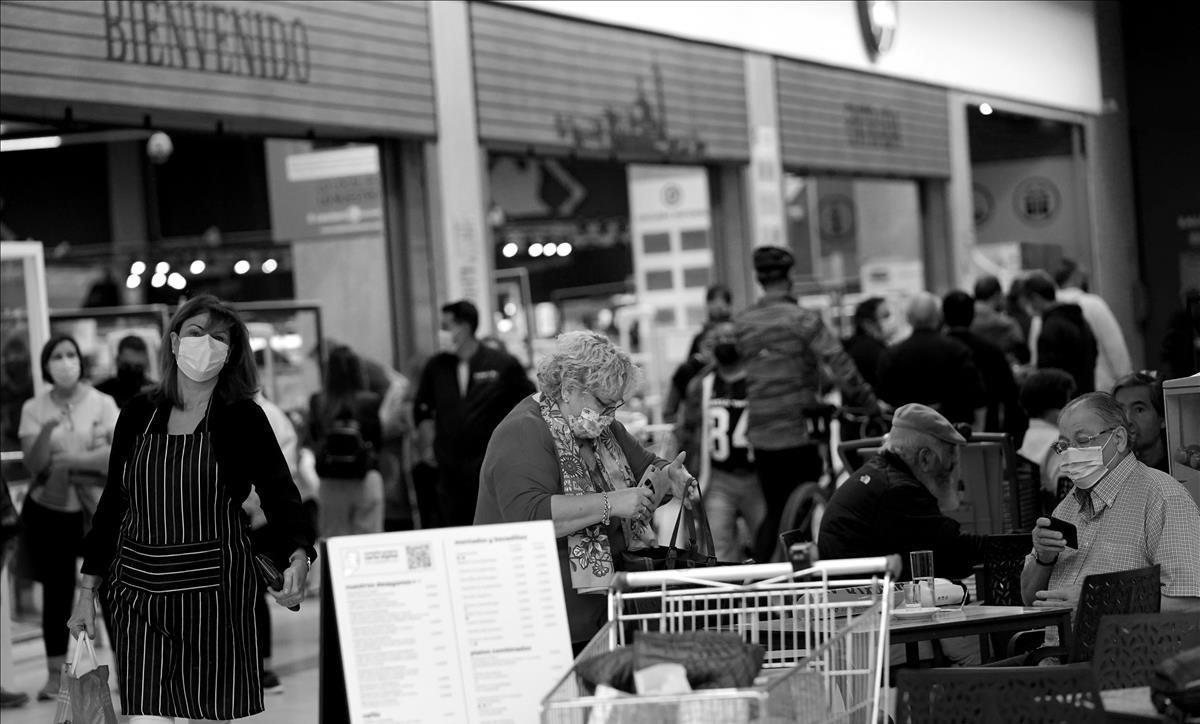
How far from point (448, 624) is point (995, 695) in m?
1.03

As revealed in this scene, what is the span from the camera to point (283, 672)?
8.46 meters

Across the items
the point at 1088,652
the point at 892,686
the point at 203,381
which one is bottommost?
the point at 892,686

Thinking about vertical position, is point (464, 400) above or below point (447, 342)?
below

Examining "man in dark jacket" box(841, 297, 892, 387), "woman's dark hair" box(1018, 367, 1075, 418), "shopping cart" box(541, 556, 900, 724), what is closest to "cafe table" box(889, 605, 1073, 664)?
"shopping cart" box(541, 556, 900, 724)

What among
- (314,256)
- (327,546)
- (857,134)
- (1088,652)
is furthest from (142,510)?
(857,134)

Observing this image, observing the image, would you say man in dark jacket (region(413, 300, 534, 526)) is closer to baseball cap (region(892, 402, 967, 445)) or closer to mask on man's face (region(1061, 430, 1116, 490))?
baseball cap (region(892, 402, 967, 445))

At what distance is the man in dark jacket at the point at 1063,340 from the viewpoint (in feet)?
33.0

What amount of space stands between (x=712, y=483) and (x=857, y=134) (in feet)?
24.0

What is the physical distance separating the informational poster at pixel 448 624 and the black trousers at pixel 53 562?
217 inches

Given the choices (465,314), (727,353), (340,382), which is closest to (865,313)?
(727,353)

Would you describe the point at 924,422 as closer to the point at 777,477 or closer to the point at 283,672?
the point at 777,477

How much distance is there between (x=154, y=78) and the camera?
27.7 ft

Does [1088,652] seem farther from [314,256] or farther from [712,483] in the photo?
[314,256]

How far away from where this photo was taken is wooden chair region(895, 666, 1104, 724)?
3094 millimetres
